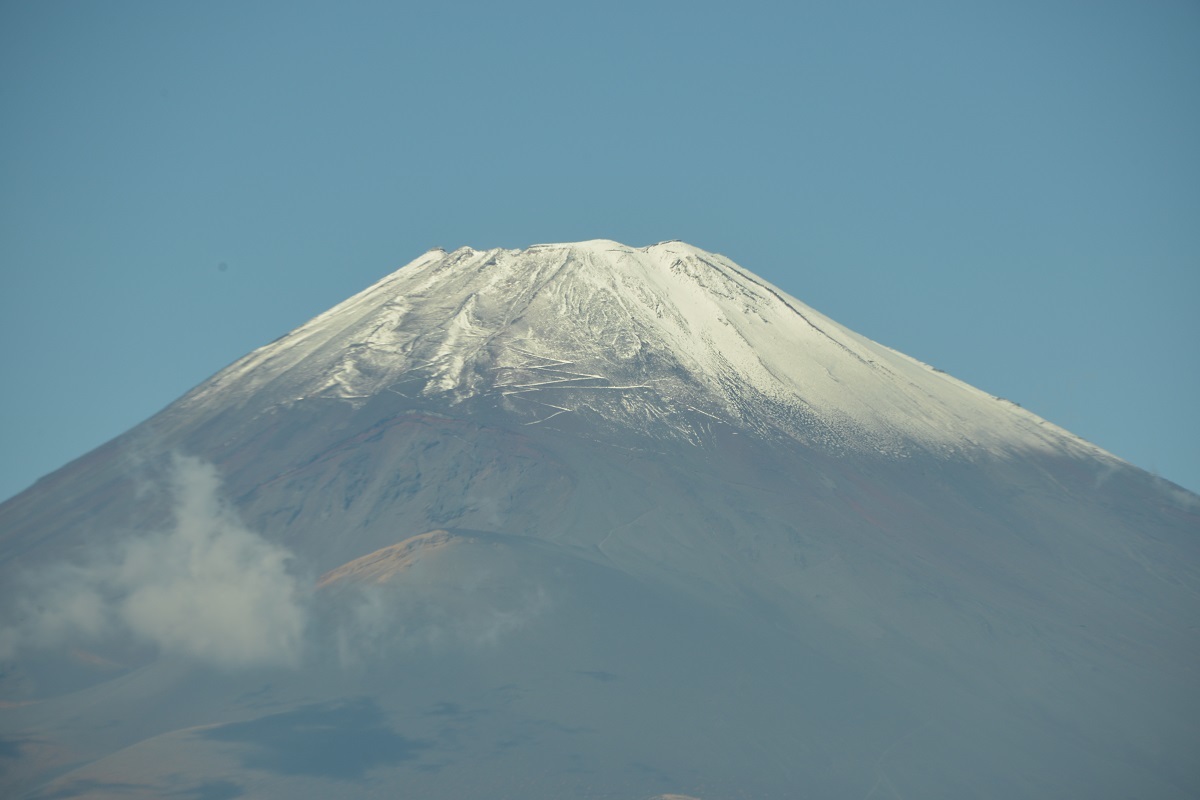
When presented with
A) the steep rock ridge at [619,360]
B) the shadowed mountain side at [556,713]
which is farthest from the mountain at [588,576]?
the steep rock ridge at [619,360]

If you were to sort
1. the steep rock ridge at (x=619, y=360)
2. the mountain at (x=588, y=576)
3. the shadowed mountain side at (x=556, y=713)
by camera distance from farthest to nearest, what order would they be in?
the steep rock ridge at (x=619, y=360) < the mountain at (x=588, y=576) < the shadowed mountain side at (x=556, y=713)

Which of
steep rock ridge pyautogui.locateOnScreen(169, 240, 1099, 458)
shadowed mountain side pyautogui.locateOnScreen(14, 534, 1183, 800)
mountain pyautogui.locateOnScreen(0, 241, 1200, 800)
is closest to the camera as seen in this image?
shadowed mountain side pyautogui.locateOnScreen(14, 534, 1183, 800)

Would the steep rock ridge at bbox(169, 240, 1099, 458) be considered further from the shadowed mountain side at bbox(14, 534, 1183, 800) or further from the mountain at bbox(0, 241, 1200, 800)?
the shadowed mountain side at bbox(14, 534, 1183, 800)

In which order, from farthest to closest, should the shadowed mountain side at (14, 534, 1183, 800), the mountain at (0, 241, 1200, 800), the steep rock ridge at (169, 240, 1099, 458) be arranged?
the steep rock ridge at (169, 240, 1099, 458) < the mountain at (0, 241, 1200, 800) < the shadowed mountain side at (14, 534, 1183, 800)

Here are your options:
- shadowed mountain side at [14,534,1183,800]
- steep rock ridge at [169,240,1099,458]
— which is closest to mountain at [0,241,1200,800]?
shadowed mountain side at [14,534,1183,800]

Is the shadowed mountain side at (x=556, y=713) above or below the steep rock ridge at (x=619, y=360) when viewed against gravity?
below

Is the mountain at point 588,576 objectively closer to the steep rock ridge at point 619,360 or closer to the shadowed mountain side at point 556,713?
the shadowed mountain side at point 556,713

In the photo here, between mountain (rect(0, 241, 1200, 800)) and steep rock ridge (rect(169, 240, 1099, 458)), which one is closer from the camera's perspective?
mountain (rect(0, 241, 1200, 800))

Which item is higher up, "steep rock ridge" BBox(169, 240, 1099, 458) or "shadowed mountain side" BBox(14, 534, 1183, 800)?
"steep rock ridge" BBox(169, 240, 1099, 458)
